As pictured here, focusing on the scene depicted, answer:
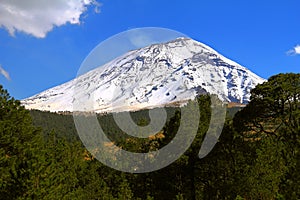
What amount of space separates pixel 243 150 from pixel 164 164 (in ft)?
19.1

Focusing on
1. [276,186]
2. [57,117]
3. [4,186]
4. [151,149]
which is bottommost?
[276,186]

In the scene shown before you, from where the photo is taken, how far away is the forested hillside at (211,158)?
22.1 m

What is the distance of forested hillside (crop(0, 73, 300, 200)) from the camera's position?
22.1 m

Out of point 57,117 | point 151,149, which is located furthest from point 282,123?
point 57,117

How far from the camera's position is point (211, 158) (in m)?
27.8

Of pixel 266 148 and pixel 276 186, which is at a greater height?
pixel 266 148

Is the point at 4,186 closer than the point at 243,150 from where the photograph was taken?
Yes

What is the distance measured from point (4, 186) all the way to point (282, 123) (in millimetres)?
18461

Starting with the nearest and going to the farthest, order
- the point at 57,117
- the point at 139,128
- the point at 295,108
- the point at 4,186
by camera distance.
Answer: the point at 4,186 < the point at 295,108 < the point at 139,128 < the point at 57,117

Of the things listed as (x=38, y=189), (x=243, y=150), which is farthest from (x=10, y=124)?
(x=243, y=150)

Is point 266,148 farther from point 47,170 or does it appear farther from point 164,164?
point 47,170

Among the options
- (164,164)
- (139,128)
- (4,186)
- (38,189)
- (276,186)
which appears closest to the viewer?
(38,189)

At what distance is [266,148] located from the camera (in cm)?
2378

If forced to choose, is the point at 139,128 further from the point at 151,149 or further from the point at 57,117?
the point at 57,117
